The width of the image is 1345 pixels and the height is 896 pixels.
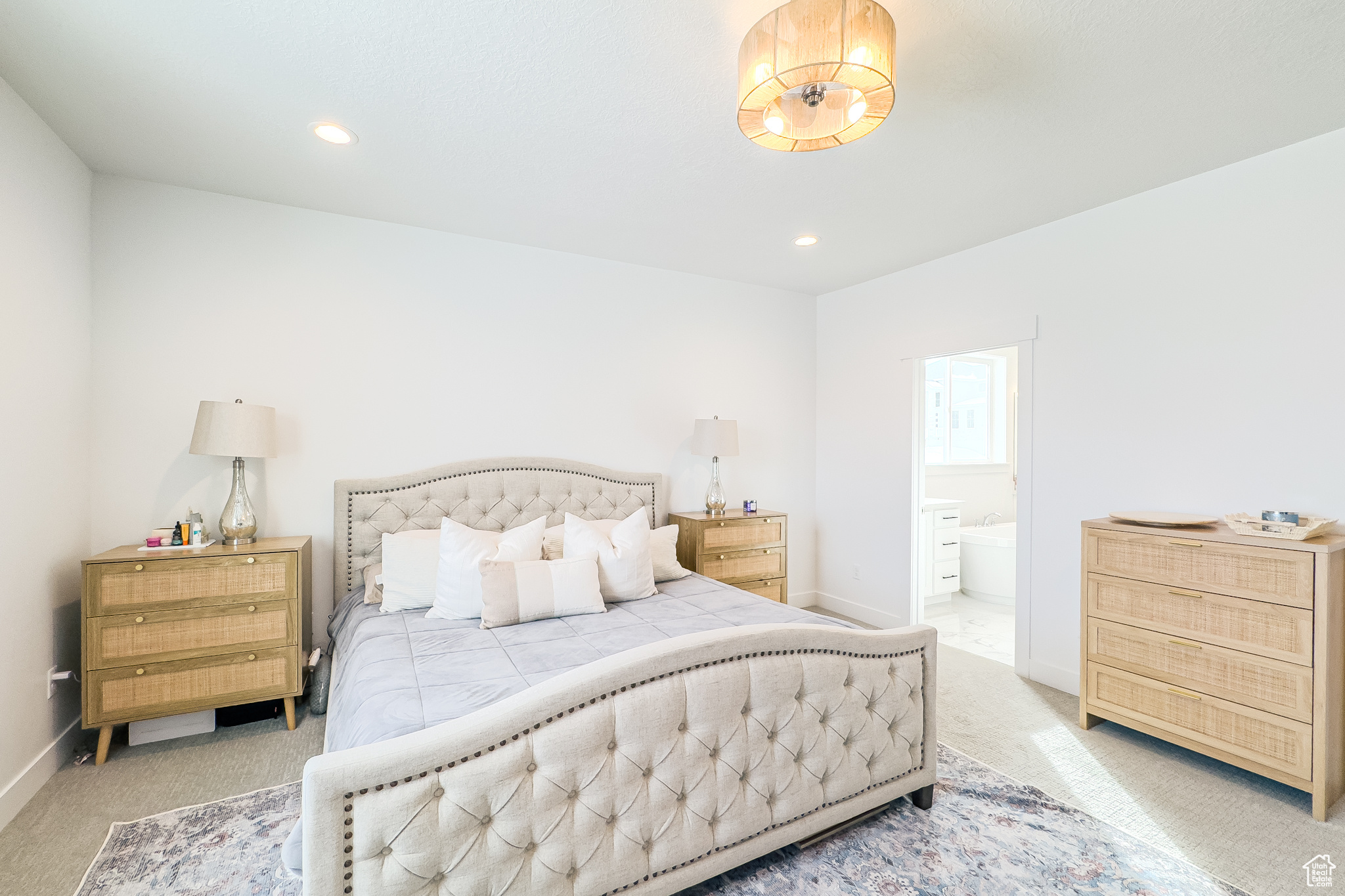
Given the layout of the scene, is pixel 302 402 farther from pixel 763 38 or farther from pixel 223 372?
pixel 763 38

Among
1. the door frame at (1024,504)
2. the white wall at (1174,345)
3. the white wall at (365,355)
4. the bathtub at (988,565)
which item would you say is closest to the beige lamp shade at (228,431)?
the white wall at (365,355)

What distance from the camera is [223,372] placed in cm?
300

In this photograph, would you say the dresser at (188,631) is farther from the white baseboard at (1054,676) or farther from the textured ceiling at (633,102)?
the white baseboard at (1054,676)

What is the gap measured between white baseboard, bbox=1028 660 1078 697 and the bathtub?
169 centimetres

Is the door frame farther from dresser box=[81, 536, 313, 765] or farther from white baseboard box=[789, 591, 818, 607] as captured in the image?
dresser box=[81, 536, 313, 765]

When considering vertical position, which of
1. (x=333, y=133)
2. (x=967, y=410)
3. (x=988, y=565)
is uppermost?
(x=333, y=133)

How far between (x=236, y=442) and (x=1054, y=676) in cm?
427

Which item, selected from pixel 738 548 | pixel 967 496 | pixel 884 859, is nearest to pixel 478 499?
pixel 738 548

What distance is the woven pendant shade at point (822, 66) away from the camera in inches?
59.9

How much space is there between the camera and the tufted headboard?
3183 millimetres

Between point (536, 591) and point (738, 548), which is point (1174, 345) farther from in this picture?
point (536, 591)

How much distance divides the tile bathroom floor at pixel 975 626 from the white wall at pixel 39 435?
4.52m

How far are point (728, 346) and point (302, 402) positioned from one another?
2.77 metres

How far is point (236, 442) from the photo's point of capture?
274 cm
